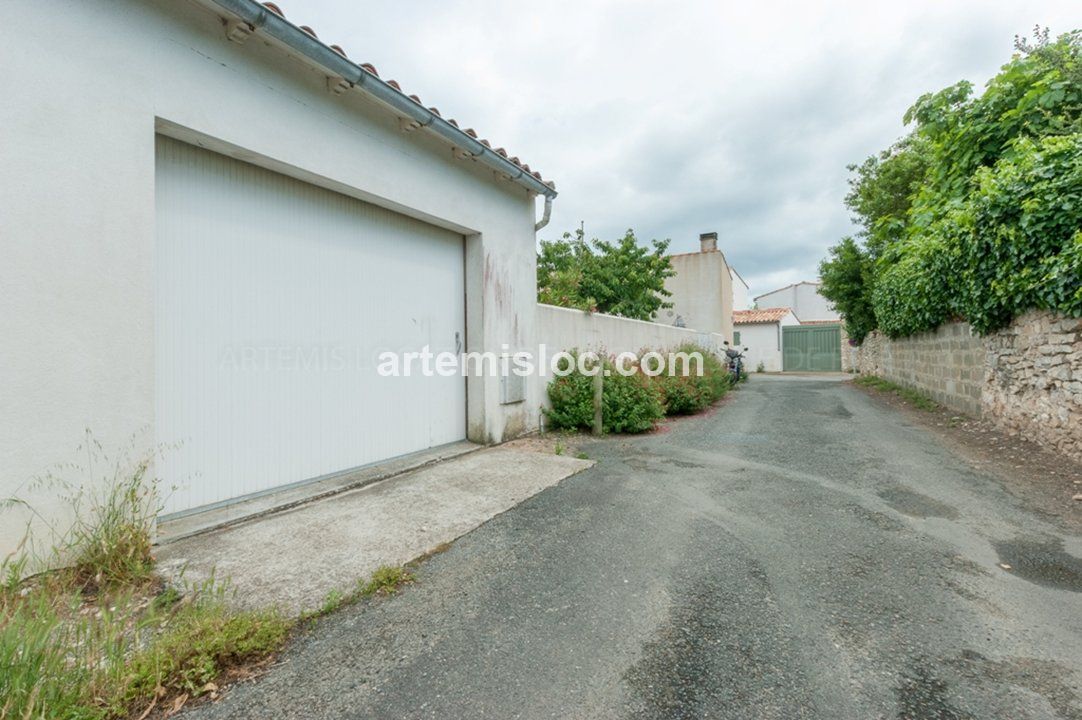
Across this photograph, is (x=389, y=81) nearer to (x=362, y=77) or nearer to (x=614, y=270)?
(x=362, y=77)

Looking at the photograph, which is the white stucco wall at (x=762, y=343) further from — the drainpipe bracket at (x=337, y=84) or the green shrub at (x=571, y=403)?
the drainpipe bracket at (x=337, y=84)

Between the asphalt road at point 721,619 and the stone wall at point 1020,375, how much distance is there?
1.51 meters

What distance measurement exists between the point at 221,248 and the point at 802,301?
136 ft

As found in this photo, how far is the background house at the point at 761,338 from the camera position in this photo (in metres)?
26.4

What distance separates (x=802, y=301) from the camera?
3756cm

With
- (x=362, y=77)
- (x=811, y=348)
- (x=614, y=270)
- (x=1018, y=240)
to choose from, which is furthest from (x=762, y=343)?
(x=362, y=77)

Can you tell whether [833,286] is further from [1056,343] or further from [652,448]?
[652,448]

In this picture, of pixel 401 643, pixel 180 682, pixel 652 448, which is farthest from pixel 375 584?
pixel 652 448

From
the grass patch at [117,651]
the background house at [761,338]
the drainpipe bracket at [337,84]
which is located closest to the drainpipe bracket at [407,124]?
the drainpipe bracket at [337,84]

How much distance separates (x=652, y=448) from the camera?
6.13m

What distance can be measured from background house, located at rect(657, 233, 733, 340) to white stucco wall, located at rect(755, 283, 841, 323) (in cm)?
1757

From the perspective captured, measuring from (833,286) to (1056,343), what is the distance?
12.9 meters

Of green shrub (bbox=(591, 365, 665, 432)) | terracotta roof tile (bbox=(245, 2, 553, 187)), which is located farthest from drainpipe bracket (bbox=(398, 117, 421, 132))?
green shrub (bbox=(591, 365, 665, 432))

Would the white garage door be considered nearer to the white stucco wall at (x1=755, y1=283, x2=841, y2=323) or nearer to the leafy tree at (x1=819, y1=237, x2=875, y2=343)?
the leafy tree at (x1=819, y1=237, x2=875, y2=343)
